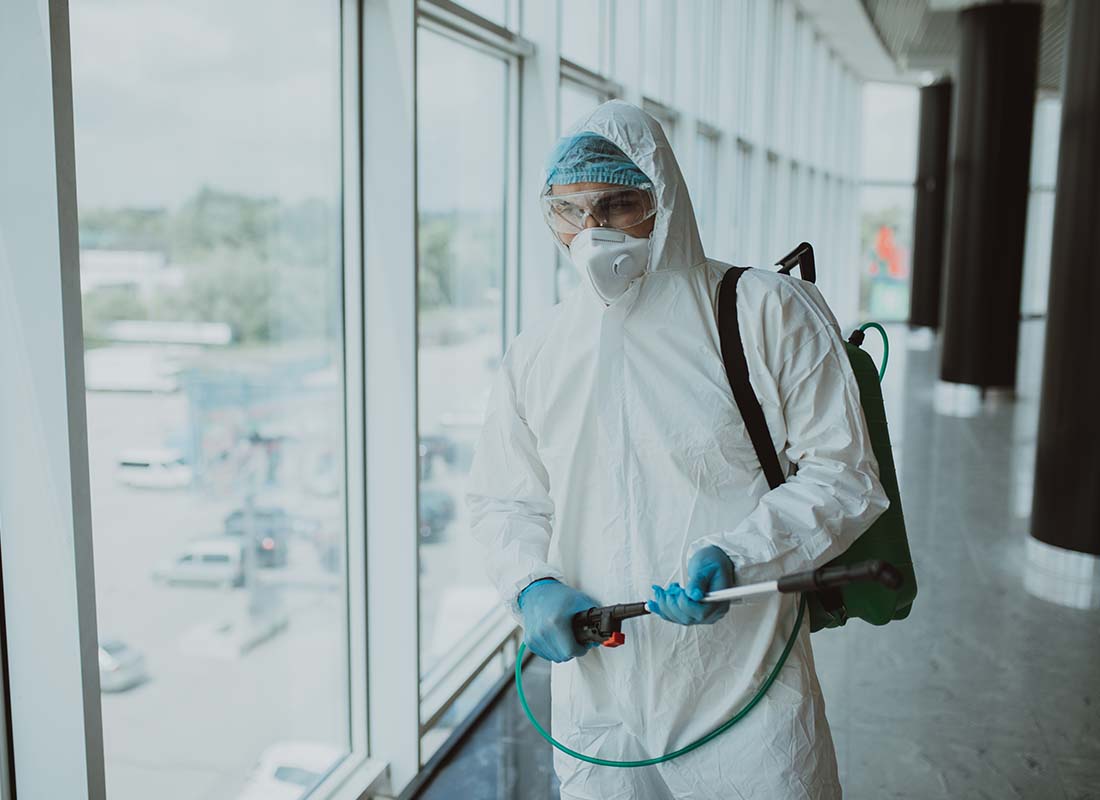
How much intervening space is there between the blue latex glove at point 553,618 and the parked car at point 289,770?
4.84 feet

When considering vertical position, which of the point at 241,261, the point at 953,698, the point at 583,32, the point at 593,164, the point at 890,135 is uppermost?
the point at 890,135

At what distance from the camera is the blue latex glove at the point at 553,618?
156 cm

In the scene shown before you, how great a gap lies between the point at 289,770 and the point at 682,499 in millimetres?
1796

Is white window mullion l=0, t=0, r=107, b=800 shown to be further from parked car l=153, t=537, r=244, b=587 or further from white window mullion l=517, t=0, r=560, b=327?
white window mullion l=517, t=0, r=560, b=327

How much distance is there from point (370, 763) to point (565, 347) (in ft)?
5.99

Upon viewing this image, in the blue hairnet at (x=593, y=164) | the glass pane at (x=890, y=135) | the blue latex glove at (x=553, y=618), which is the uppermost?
the glass pane at (x=890, y=135)

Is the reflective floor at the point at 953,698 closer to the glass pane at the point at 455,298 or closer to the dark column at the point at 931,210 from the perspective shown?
the glass pane at the point at 455,298

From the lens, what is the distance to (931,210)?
1712 cm

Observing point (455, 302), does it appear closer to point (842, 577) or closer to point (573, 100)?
point (573, 100)

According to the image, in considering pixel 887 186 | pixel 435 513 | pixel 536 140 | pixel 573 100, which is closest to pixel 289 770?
pixel 435 513

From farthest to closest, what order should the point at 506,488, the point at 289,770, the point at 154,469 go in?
the point at 289,770 → the point at 154,469 → the point at 506,488

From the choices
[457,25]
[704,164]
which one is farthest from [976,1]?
[457,25]

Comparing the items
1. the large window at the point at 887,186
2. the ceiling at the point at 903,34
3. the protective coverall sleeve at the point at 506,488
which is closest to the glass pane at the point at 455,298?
the protective coverall sleeve at the point at 506,488

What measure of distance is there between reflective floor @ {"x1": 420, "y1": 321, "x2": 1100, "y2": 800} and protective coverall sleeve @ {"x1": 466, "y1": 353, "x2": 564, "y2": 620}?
148 centimetres
